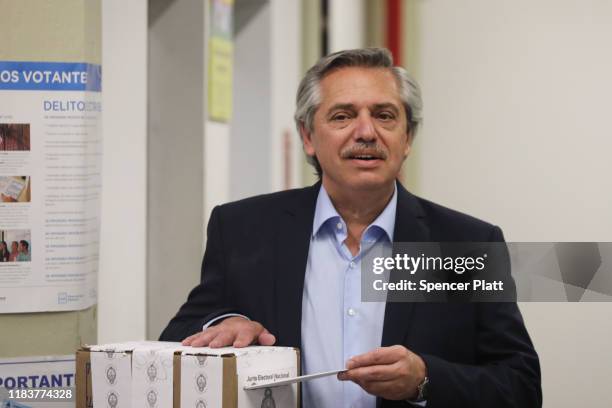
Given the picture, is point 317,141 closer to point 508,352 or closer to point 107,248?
point 508,352

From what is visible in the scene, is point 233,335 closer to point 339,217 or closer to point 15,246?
point 339,217

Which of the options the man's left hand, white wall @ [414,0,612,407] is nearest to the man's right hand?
the man's left hand

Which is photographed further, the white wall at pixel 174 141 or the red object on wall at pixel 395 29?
the red object on wall at pixel 395 29

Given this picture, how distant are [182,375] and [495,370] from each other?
2.46ft

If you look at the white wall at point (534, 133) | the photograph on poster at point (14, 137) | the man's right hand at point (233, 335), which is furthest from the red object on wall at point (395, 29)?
the man's right hand at point (233, 335)

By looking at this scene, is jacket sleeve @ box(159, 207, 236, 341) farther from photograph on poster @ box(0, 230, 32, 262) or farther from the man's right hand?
photograph on poster @ box(0, 230, 32, 262)

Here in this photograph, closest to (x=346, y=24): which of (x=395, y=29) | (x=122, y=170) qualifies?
(x=395, y=29)

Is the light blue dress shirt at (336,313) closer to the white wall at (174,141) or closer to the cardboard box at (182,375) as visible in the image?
the cardboard box at (182,375)

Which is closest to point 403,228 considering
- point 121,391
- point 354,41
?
point 121,391

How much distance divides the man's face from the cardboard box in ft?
1.68

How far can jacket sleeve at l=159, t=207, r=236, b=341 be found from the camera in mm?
2336

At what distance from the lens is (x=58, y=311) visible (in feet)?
8.11

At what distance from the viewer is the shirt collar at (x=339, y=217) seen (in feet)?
7.68

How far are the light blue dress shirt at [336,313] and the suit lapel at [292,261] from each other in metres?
0.04
